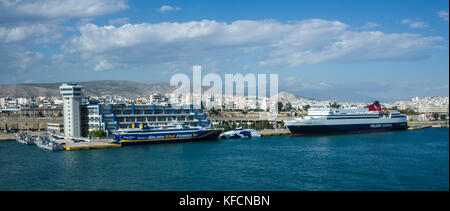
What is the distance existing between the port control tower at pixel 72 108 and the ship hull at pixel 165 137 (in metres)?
3.31

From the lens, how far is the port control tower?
15602 mm

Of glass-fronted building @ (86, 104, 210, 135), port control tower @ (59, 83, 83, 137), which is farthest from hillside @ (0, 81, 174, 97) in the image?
port control tower @ (59, 83, 83, 137)

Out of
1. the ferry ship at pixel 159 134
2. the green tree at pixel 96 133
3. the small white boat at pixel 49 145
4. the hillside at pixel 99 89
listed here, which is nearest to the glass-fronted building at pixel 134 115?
the green tree at pixel 96 133

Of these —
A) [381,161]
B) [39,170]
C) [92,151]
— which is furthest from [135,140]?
[381,161]

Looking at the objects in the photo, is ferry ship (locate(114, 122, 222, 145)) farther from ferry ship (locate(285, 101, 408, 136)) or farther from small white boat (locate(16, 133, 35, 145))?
ferry ship (locate(285, 101, 408, 136))

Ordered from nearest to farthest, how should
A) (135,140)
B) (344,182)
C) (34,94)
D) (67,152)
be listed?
(344,182)
(67,152)
(135,140)
(34,94)

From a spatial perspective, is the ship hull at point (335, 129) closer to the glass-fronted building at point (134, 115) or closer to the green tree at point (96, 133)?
the glass-fronted building at point (134, 115)

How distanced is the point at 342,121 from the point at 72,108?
12.3 meters

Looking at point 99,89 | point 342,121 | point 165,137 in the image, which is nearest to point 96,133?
point 165,137

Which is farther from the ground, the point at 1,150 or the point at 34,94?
the point at 34,94

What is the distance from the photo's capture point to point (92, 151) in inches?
457
